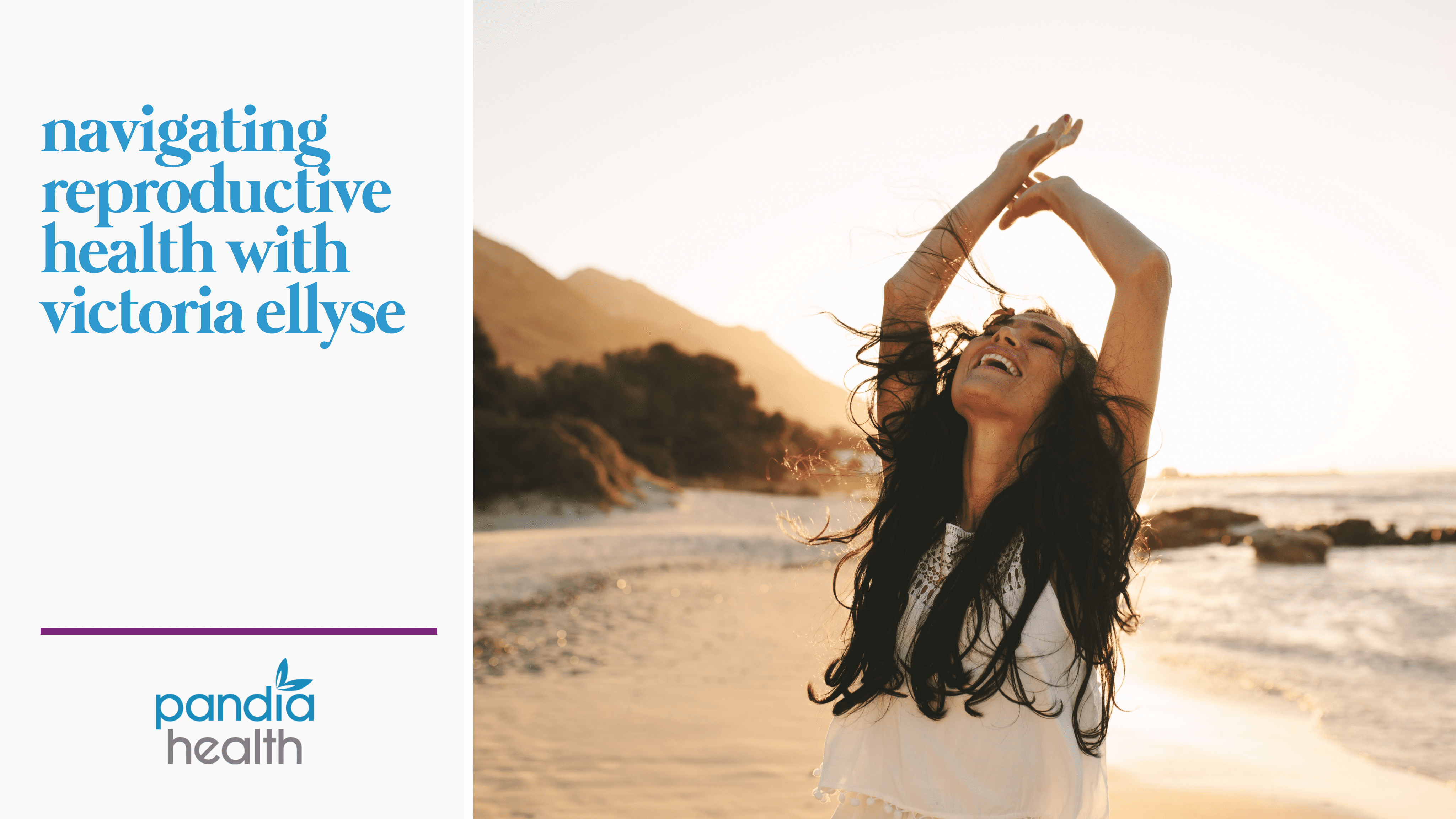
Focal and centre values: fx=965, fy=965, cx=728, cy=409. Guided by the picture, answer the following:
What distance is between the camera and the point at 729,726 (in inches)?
208

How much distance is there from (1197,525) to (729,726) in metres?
17.1

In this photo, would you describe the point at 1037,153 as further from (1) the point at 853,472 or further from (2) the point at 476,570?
(2) the point at 476,570

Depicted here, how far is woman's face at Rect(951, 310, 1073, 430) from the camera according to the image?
5.45ft

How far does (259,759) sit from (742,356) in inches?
2828

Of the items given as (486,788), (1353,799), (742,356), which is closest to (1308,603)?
(1353,799)

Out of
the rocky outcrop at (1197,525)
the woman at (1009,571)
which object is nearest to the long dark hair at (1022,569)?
the woman at (1009,571)

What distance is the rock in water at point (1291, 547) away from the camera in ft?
46.5

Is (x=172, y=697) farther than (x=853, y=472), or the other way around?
(x=172, y=697)

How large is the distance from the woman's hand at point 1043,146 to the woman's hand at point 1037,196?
38 millimetres

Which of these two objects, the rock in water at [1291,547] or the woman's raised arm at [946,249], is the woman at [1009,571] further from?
the rock in water at [1291,547]

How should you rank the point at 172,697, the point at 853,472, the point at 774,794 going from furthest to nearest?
the point at 774,794 < the point at 172,697 < the point at 853,472

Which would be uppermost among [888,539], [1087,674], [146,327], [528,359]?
[528,359]

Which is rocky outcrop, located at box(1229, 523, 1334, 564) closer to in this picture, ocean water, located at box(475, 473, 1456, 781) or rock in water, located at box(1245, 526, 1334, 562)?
rock in water, located at box(1245, 526, 1334, 562)

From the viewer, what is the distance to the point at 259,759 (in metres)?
3.55
